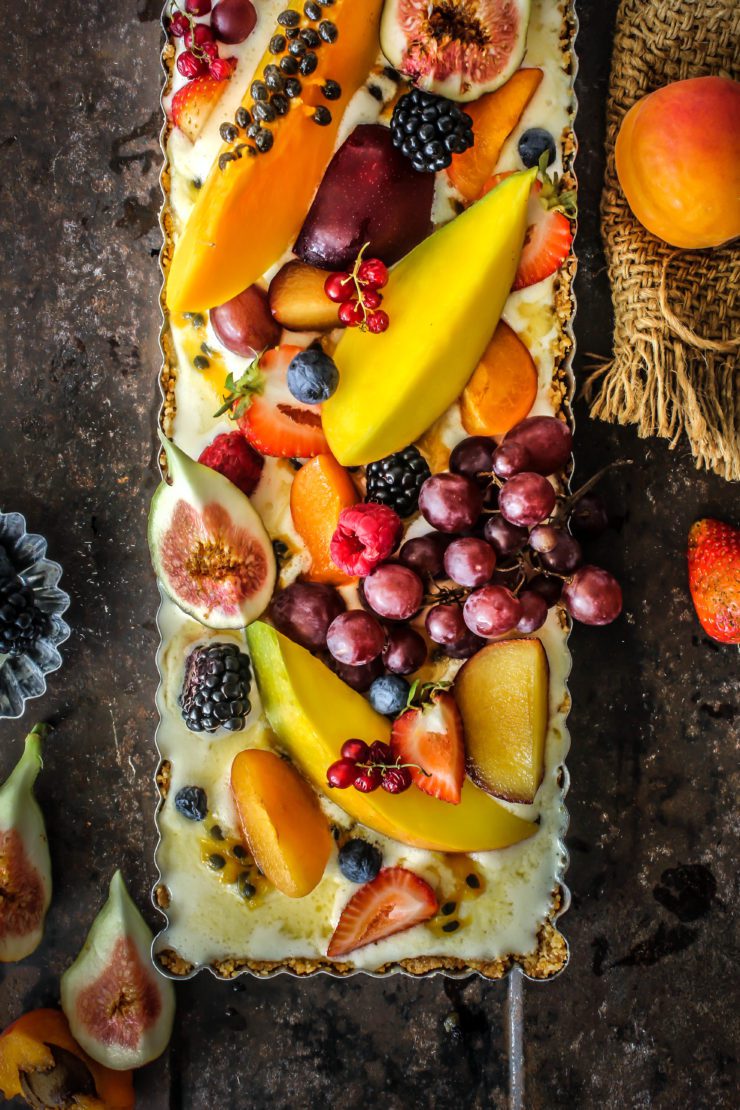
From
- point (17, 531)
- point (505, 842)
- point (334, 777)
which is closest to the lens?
point (334, 777)

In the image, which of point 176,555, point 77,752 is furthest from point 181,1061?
point 176,555

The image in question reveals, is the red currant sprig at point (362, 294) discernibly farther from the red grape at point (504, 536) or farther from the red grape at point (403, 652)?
the red grape at point (403, 652)

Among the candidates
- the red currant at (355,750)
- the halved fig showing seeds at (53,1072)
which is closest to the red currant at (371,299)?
the red currant at (355,750)

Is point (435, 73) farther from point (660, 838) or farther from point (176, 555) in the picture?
point (660, 838)

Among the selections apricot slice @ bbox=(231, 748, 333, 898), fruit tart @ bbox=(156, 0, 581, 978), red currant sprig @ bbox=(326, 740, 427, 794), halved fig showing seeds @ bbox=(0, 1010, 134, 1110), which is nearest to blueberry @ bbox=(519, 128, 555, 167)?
fruit tart @ bbox=(156, 0, 581, 978)

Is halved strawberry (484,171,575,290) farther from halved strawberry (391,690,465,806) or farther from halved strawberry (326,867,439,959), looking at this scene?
halved strawberry (326,867,439,959)
